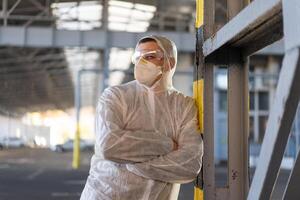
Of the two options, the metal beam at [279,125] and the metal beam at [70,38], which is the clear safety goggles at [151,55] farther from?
the metal beam at [70,38]

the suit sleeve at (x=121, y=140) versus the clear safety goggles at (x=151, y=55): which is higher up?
the clear safety goggles at (x=151, y=55)

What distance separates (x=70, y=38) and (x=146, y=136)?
47.6 feet

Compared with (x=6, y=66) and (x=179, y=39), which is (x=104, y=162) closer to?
(x=179, y=39)

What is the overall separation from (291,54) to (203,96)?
3.66 ft

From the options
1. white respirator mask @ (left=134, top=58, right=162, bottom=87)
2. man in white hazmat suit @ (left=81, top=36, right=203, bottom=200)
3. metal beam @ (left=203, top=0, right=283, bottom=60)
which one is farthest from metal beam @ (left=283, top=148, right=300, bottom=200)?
white respirator mask @ (left=134, top=58, right=162, bottom=87)

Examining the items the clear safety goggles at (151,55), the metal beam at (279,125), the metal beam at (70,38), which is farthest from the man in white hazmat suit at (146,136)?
the metal beam at (70,38)

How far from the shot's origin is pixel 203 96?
92.0 inches

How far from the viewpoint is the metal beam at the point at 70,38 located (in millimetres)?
15711

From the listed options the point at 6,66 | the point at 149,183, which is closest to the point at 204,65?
the point at 149,183

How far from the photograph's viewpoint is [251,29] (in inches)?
70.5

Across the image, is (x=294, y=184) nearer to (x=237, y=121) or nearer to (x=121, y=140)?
(x=121, y=140)

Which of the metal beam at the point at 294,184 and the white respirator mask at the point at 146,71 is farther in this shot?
the white respirator mask at the point at 146,71

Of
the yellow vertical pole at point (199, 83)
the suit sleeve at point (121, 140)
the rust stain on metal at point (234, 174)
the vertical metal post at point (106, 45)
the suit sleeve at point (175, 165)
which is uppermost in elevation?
the vertical metal post at point (106, 45)

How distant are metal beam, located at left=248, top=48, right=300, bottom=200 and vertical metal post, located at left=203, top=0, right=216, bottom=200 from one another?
36.3 inches
